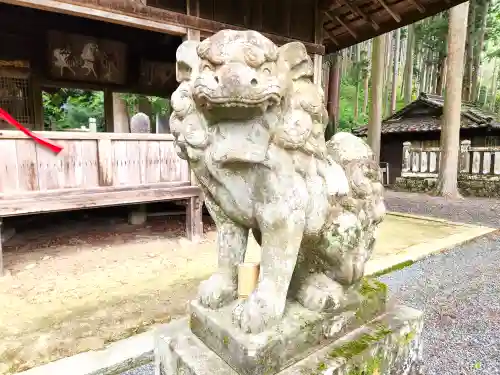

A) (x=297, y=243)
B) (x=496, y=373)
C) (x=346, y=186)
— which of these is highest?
(x=346, y=186)

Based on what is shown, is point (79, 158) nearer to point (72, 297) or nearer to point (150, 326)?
point (72, 297)

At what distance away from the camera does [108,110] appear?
729cm

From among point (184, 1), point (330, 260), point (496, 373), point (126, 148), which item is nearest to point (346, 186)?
point (330, 260)

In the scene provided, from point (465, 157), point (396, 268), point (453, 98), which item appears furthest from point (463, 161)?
point (396, 268)

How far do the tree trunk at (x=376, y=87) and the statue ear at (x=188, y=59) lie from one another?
10022 millimetres

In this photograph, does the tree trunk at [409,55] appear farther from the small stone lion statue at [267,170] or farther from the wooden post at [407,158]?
the small stone lion statue at [267,170]

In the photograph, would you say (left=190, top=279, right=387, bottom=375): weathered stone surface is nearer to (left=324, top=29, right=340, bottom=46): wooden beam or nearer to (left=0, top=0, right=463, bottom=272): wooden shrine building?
(left=0, top=0, right=463, bottom=272): wooden shrine building

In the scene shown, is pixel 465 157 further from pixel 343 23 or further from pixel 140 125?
pixel 140 125

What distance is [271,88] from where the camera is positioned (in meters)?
1.07

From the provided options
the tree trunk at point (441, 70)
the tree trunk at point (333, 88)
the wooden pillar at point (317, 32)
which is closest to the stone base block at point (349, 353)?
the wooden pillar at point (317, 32)

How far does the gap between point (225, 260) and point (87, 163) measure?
3358 millimetres

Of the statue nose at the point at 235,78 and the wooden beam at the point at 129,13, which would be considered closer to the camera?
the statue nose at the point at 235,78

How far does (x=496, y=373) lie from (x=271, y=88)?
2.35m

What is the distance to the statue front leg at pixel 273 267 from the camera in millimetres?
1221
